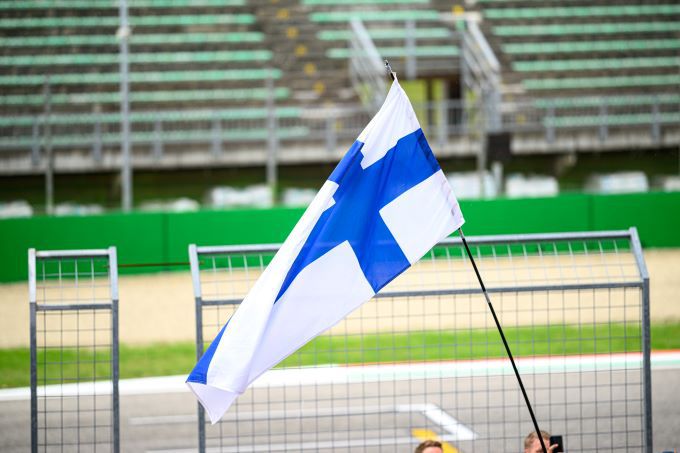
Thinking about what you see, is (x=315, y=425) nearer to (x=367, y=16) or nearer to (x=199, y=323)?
(x=199, y=323)

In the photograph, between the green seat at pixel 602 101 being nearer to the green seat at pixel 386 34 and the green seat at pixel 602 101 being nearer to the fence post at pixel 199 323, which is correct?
the green seat at pixel 386 34

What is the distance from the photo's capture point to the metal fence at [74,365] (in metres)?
5.52

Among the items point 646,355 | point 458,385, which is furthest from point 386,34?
point 646,355

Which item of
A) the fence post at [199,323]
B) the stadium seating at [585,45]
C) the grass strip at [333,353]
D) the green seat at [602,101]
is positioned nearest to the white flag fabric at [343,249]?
the fence post at [199,323]

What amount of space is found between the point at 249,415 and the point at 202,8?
19309 millimetres

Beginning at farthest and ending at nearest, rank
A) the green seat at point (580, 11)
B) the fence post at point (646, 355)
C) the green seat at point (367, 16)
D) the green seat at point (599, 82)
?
the green seat at point (580, 11) → the green seat at point (367, 16) → the green seat at point (599, 82) → the fence post at point (646, 355)

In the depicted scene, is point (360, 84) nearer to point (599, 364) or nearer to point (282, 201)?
point (282, 201)

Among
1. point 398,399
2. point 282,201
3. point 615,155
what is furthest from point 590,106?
point 398,399

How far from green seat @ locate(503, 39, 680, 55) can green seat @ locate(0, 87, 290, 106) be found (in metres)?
6.55

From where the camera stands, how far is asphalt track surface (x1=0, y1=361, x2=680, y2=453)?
845cm

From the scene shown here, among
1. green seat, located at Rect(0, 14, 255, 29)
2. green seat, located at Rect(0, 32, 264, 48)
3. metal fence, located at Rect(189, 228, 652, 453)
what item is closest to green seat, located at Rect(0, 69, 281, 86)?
green seat, located at Rect(0, 32, 264, 48)

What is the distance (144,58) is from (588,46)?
11540mm

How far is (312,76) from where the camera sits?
1032 inches

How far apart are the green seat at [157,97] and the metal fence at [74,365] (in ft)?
28.5
